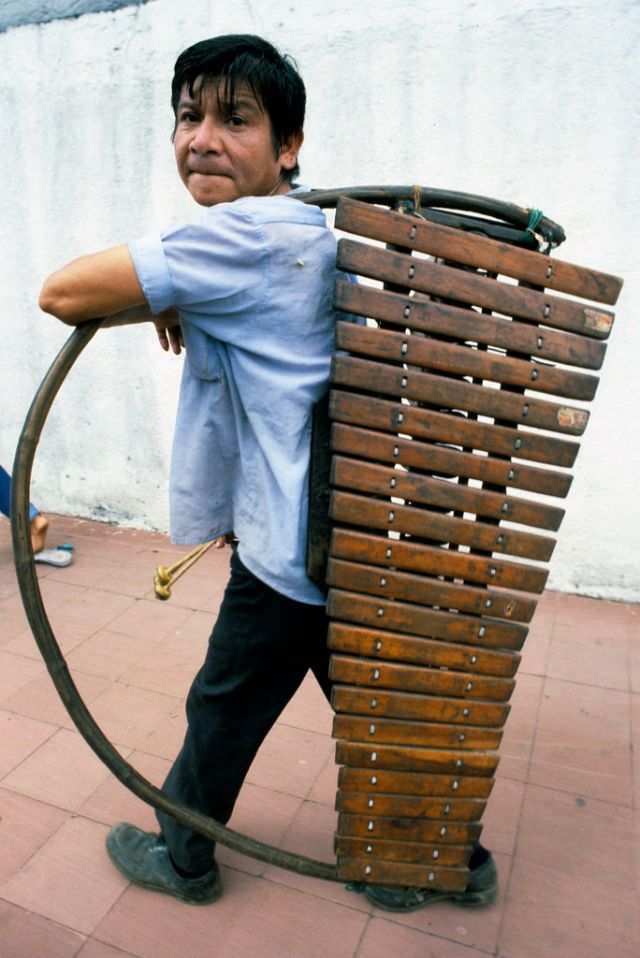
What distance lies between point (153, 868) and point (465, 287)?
170cm

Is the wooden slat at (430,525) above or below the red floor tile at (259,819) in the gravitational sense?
above

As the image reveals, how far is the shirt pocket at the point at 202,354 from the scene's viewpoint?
5.12ft

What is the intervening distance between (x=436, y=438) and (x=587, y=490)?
8.22 feet

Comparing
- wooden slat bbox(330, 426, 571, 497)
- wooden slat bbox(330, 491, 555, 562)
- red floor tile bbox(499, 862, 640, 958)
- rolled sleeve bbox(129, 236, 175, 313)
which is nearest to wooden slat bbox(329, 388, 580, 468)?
wooden slat bbox(330, 426, 571, 497)

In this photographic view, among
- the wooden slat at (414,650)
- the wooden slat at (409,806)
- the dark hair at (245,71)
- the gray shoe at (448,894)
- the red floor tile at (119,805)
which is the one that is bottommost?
the red floor tile at (119,805)

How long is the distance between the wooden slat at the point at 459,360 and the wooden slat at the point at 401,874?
115 centimetres

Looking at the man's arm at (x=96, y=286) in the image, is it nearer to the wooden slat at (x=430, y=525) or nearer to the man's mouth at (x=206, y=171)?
the man's mouth at (x=206, y=171)

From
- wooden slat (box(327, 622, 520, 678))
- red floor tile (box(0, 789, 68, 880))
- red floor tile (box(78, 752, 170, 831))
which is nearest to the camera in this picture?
wooden slat (box(327, 622, 520, 678))

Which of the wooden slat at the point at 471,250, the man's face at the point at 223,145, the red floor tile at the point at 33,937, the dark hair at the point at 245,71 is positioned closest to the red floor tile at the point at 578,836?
the red floor tile at the point at 33,937

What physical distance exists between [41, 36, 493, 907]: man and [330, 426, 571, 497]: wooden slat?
5.2 inches

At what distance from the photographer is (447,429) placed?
1.53m

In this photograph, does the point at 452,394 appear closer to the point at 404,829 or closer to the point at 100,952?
the point at 404,829

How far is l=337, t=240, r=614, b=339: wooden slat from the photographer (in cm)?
144

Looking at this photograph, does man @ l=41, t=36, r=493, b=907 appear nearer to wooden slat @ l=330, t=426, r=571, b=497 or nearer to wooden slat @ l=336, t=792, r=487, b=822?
wooden slat @ l=330, t=426, r=571, b=497
